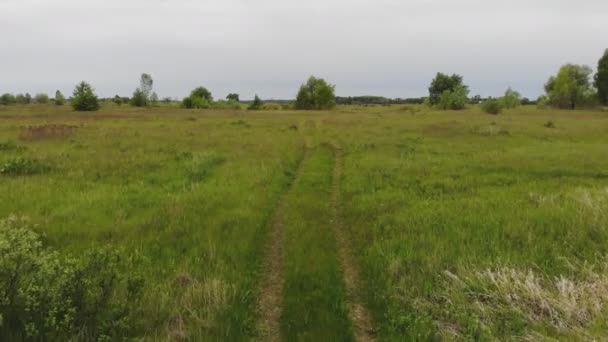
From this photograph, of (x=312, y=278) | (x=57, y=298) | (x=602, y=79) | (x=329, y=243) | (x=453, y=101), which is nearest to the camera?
(x=57, y=298)

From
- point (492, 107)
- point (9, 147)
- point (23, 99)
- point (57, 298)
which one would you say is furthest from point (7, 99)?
point (57, 298)

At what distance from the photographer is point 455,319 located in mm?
4695

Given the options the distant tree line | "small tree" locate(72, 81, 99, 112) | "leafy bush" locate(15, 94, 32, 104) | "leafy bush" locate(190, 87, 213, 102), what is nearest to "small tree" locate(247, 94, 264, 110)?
the distant tree line

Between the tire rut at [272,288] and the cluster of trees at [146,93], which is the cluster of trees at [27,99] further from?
the tire rut at [272,288]

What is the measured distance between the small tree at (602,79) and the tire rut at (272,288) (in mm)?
91767

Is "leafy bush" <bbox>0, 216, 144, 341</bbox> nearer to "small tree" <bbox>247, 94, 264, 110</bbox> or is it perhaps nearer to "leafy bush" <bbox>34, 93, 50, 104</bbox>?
"small tree" <bbox>247, 94, 264, 110</bbox>

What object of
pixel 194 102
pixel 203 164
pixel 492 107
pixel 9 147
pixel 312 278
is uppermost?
pixel 194 102

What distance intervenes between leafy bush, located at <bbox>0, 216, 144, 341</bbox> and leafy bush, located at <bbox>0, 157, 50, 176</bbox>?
10904mm

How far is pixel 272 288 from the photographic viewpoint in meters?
5.71

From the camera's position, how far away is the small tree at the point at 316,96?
96.8 metres

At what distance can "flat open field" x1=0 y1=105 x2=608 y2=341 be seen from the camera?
4594mm

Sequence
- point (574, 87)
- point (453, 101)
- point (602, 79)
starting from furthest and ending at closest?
point (453, 101) < point (574, 87) < point (602, 79)

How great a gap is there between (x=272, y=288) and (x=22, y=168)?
1271 cm

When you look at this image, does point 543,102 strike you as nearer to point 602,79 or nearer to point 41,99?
point 602,79
